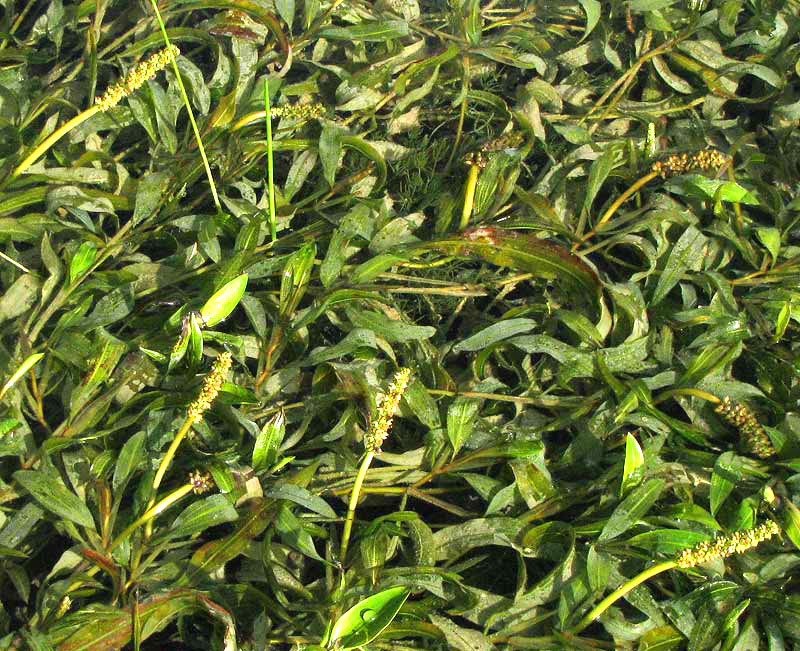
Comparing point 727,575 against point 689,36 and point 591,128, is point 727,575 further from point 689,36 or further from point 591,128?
point 689,36

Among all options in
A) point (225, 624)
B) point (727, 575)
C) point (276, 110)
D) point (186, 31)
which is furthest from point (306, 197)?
point (727, 575)

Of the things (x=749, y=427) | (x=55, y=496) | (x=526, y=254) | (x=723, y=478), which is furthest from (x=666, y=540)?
(x=55, y=496)

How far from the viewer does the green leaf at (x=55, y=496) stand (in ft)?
4.92

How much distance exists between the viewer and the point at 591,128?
212 cm

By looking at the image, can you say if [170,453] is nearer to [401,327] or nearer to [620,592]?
[401,327]

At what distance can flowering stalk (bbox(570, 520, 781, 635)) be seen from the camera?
1.45 m

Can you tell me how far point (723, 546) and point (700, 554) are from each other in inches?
1.9

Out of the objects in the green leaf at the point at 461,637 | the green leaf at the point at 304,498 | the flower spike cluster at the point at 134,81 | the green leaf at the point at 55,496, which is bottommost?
the green leaf at the point at 461,637

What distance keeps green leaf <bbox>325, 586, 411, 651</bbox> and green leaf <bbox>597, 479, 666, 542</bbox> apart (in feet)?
1.37

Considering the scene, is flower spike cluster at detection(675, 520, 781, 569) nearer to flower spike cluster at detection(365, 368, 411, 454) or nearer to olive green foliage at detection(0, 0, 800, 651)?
olive green foliage at detection(0, 0, 800, 651)

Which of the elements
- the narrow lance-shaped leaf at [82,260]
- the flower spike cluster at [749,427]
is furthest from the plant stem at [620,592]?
the narrow lance-shaped leaf at [82,260]

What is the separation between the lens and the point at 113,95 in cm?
177

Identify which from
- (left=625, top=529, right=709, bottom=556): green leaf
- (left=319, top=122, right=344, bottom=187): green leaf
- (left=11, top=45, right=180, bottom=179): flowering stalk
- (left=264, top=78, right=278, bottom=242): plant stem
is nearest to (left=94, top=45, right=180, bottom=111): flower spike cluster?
(left=11, top=45, right=180, bottom=179): flowering stalk

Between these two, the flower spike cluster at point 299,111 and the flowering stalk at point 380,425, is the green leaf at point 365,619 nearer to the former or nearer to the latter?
the flowering stalk at point 380,425
